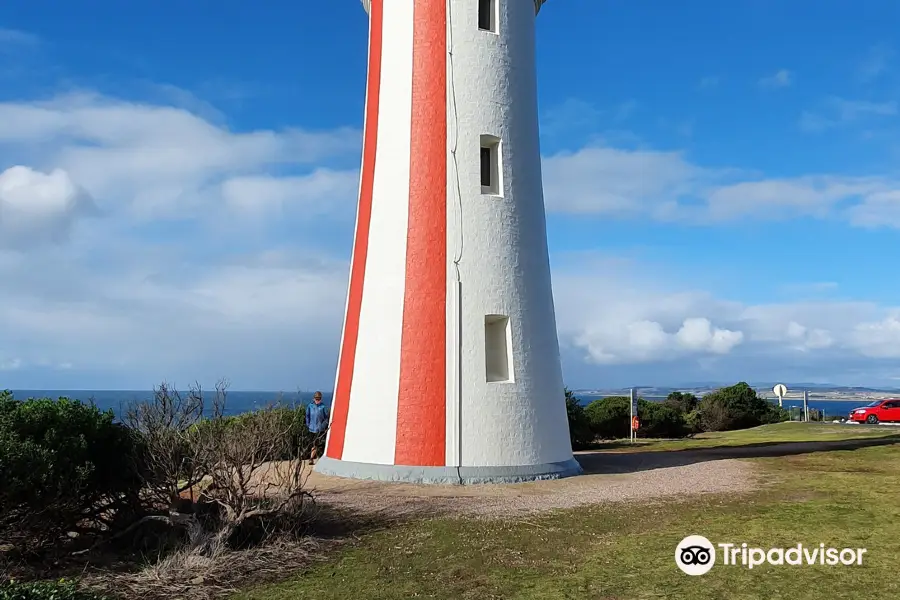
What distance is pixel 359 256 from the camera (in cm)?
1582

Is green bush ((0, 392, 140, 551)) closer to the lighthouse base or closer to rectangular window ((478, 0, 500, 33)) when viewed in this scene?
the lighthouse base

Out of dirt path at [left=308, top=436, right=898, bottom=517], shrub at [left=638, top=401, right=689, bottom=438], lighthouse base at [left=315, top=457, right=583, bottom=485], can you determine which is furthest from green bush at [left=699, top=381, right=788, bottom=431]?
lighthouse base at [left=315, top=457, right=583, bottom=485]

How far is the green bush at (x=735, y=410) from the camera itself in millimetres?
35312

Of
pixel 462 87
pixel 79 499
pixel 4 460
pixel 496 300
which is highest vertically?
pixel 462 87

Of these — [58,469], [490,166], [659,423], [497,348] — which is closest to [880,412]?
[659,423]

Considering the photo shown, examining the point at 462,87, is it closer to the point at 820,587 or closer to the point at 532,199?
the point at 532,199

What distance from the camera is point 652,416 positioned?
98.0 ft

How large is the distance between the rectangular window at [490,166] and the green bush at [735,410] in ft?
79.3

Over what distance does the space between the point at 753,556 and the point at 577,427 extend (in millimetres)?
16448

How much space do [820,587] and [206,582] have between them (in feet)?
20.1

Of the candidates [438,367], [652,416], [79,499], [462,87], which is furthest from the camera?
[652,416]

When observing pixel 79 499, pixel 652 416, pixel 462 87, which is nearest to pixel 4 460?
pixel 79 499

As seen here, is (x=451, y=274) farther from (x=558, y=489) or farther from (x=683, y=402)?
(x=683, y=402)

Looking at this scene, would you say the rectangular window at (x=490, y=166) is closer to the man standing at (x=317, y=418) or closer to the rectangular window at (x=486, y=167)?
the rectangular window at (x=486, y=167)
